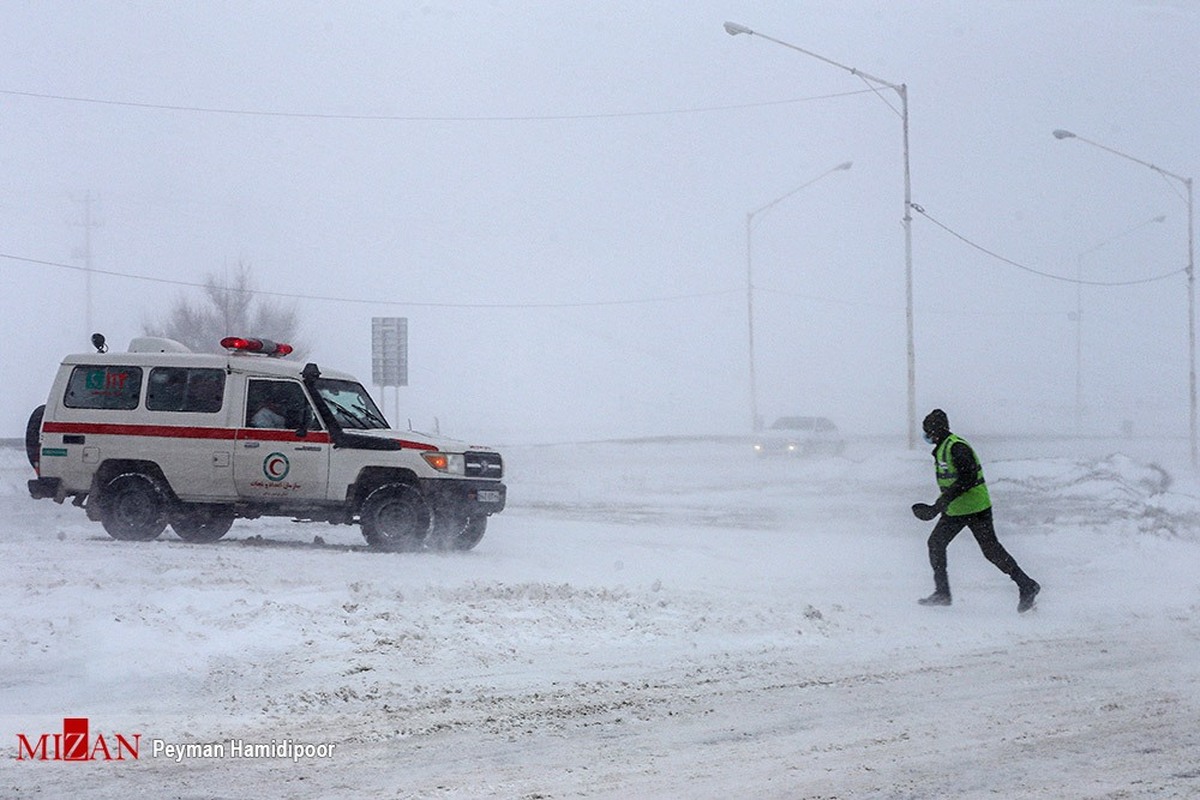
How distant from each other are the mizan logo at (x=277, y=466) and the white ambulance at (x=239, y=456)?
0.01m

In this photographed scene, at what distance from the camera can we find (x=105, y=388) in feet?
49.4

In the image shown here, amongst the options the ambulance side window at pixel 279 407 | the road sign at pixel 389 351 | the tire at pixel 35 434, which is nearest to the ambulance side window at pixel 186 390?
the ambulance side window at pixel 279 407

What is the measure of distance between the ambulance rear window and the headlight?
356 centimetres

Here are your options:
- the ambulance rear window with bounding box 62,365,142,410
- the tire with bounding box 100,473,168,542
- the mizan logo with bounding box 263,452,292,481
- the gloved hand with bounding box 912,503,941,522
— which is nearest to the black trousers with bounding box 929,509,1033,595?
the gloved hand with bounding box 912,503,941,522

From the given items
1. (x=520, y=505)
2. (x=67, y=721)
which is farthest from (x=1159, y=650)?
(x=520, y=505)

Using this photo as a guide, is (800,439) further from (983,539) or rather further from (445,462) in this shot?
(983,539)

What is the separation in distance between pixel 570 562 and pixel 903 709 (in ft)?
23.8

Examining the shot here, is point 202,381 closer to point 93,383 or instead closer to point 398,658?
point 93,383

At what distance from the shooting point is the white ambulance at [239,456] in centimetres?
1449

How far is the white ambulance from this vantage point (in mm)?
14492

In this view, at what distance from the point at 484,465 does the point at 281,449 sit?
2.32 metres

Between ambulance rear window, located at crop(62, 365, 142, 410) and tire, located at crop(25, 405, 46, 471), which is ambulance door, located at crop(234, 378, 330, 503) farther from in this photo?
tire, located at crop(25, 405, 46, 471)

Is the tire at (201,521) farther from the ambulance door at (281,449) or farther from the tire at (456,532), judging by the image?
the tire at (456,532)

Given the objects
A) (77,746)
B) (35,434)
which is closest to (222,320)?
(35,434)
